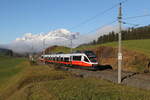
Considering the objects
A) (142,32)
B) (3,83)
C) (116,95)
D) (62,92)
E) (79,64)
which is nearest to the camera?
(116,95)

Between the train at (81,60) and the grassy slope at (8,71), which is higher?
the train at (81,60)

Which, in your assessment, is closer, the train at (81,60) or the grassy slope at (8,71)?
the train at (81,60)

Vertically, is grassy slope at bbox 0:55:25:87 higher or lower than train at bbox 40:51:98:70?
lower

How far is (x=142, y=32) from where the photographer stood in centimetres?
11244

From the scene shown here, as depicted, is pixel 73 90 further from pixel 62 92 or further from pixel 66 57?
pixel 66 57

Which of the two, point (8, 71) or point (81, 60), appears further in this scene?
point (8, 71)

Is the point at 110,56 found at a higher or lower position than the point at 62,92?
higher

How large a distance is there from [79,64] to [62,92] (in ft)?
64.0

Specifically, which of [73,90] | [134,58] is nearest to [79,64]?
[134,58]

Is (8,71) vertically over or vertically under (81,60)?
under

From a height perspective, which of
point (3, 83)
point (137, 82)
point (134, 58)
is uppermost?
point (134, 58)

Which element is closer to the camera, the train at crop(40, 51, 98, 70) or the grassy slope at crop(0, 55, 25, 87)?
the train at crop(40, 51, 98, 70)

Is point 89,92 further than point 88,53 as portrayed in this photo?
No

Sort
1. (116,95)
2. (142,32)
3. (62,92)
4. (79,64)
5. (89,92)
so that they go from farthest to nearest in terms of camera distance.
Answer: (142,32) → (79,64) → (62,92) → (89,92) → (116,95)
